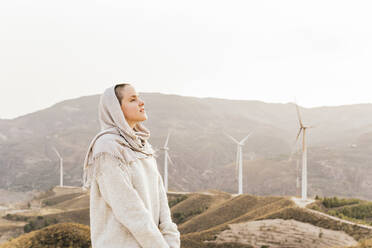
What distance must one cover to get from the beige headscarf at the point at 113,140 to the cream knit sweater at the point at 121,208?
59 mm

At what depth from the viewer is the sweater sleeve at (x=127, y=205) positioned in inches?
114

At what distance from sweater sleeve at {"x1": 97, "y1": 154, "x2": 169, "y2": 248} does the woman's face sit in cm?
57

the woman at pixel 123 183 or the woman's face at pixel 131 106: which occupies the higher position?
the woman's face at pixel 131 106

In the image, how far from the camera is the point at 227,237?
20625mm

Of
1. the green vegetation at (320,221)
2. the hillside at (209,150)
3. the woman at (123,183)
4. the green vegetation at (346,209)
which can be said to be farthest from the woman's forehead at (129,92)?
the hillside at (209,150)

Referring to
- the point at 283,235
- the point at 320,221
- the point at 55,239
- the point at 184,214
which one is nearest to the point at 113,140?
the point at 55,239

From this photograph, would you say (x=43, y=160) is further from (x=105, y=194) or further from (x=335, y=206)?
(x=105, y=194)

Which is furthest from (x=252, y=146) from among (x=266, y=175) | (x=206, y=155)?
(x=266, y=175)

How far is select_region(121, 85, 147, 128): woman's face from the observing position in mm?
3387

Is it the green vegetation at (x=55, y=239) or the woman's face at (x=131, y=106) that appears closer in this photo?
the woman's face at (x=131, y=106)

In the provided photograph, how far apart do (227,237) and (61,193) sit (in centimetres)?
5384

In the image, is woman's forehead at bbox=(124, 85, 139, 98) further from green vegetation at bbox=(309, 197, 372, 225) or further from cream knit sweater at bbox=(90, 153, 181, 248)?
green vegetation at bbox=(309, 197, 372, 225)

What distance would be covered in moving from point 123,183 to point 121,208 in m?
0.20

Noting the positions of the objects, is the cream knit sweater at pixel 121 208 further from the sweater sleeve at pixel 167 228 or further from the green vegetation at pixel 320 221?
the green vegetation at pixel 320 221
